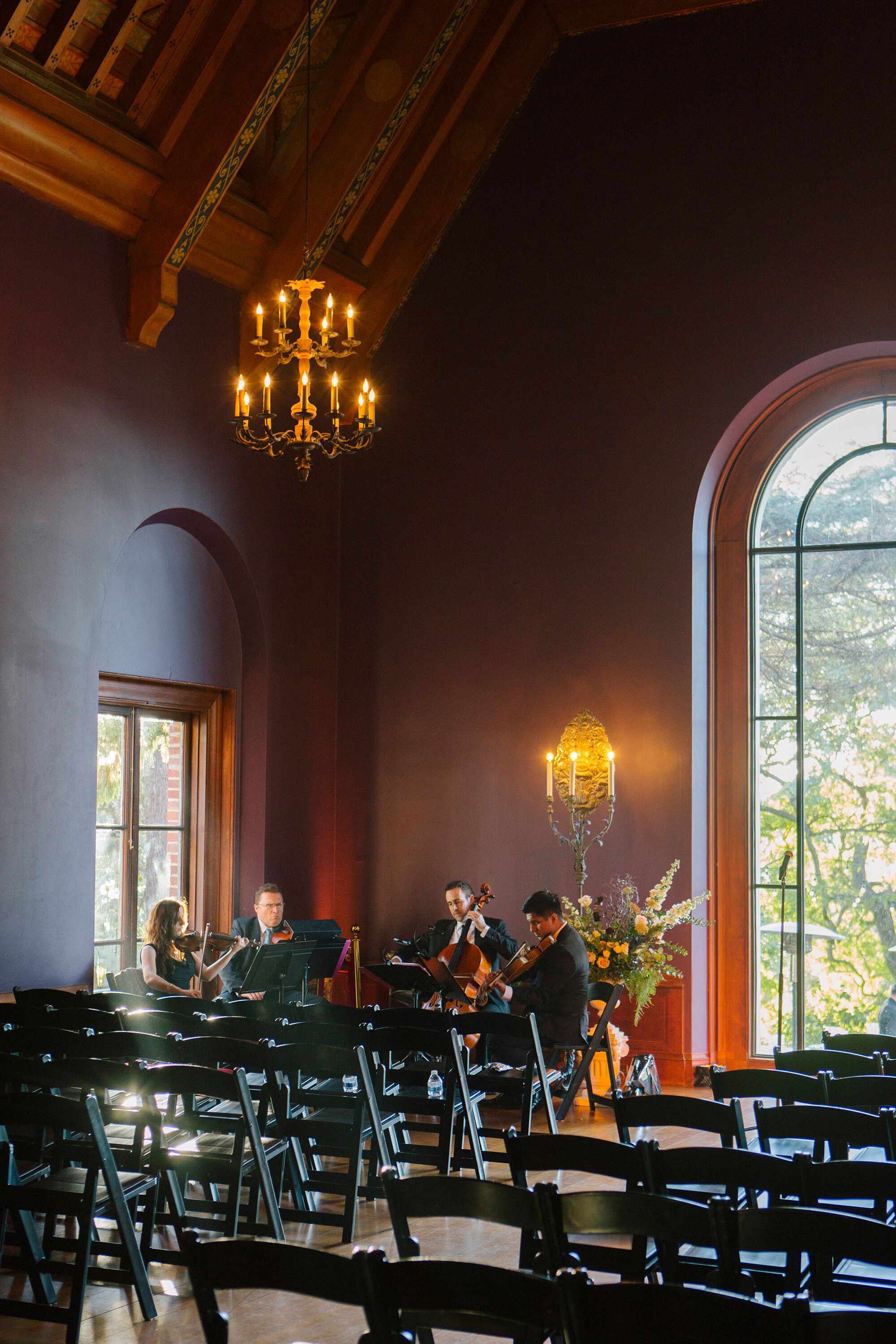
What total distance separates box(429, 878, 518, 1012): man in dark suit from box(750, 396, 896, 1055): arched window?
175cm

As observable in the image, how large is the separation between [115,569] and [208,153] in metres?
2.42

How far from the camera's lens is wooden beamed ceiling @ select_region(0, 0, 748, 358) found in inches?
283

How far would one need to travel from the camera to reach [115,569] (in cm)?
796

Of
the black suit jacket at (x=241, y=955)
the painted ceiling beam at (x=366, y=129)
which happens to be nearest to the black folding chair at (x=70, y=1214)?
the black suit jacket at (x=241, y=955)

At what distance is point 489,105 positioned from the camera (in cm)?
936

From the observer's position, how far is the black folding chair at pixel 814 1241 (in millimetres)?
2645

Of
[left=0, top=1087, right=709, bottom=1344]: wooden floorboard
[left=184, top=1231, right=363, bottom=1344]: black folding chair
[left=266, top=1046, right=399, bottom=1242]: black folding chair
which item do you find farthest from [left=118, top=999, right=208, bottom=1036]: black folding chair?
[left=184, top=1231, right=363, bottom=1344]: black folding chair

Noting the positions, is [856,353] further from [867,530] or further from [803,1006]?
[803,1006]

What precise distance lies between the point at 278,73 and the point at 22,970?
508cm

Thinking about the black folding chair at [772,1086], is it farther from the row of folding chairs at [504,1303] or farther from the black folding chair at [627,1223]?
the row of folding chairs at [504,1303]

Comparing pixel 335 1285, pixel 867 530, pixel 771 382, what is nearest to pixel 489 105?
pixel 771 382

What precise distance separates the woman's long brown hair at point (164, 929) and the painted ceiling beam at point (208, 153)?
3284 mm

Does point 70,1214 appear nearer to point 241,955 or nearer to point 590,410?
point 241,955

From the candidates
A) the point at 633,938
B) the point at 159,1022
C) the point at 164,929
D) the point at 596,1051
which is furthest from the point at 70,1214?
the point at 633,938
